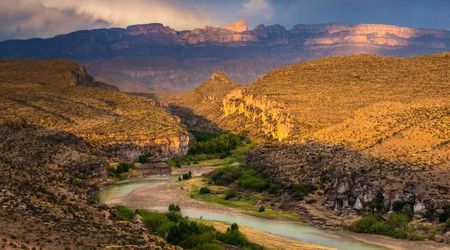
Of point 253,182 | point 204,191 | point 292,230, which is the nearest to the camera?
point 292,230

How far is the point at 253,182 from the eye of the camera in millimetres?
78500

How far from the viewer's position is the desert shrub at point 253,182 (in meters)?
76.4

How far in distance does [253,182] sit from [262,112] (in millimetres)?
61812

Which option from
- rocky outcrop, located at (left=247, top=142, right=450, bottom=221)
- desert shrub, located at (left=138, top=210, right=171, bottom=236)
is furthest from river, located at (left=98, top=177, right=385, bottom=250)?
desert shrub, located at (left=138, top=210, right=171, bottom=236)

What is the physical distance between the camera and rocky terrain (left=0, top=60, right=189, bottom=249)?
31.3m

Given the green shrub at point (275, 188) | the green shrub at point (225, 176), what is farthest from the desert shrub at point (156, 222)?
the green shrub at point (225, 176)

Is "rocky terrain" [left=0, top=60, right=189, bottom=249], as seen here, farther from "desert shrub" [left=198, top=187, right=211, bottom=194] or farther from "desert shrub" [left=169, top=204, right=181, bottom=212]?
"desert shrub" [left=198, top=187, right=211, bottom=194]

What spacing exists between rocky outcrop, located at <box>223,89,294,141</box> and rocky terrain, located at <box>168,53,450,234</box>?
0.45m

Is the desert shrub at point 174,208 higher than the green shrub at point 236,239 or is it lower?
lower

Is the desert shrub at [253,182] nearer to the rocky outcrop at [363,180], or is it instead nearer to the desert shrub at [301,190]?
the rocky outcrop at [363,180]

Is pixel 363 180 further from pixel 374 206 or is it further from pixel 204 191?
pixel 204 191

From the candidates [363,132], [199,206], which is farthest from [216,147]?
[199,206]

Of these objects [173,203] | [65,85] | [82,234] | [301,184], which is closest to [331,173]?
[301,184]

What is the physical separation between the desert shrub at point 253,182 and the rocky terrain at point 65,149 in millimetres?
19538
